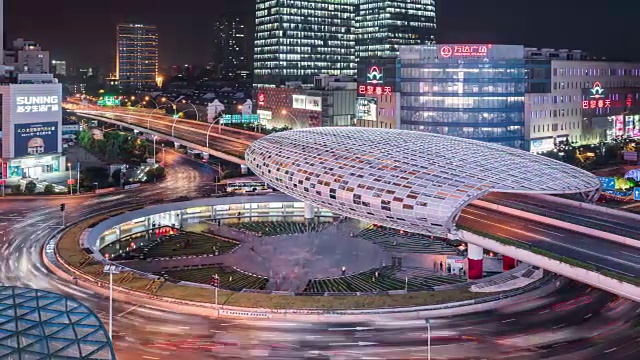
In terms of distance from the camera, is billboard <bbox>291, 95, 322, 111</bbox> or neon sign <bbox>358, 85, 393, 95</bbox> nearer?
neon sign <bbox>358, 85, 393, 95</bbox>

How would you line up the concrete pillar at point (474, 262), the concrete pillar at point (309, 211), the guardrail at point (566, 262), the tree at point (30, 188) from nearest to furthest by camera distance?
the guardrail at point (566, 262) < the concrete pillar at point (474, 262) < the concrete pillar at point (309, 211) < the tree at point (30, 188)

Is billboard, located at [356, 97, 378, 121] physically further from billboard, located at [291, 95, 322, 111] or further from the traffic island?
the traffic island

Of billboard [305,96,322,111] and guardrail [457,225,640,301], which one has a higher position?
billboard [305,96,322,111]

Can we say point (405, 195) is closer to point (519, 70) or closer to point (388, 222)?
point (388, 222)

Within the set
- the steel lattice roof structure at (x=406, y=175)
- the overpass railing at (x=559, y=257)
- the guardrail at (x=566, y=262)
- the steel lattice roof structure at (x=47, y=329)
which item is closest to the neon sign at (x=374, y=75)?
the steel lattice roof structure at (x=406, y=175)

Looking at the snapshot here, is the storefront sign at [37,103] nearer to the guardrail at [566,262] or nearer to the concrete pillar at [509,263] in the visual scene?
the guardrail at [566,262]

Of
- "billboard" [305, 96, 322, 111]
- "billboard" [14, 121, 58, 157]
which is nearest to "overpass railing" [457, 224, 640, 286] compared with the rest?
"billboard" [14, 121, 58, 157]

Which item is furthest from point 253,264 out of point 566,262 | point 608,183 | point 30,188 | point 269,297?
point 608,183

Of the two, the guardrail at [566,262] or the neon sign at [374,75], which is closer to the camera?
the guardrail at [566,262]
